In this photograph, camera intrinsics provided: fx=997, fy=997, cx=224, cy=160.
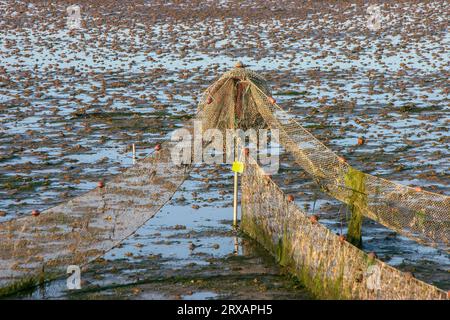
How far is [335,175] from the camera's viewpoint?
51.1 feet

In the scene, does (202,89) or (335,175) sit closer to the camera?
(335,175)

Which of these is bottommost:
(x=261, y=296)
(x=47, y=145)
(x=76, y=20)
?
(x=261, y=296)

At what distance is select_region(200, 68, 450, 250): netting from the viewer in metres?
14.6

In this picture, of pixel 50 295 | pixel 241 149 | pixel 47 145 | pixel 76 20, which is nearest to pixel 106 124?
pixel 47 145

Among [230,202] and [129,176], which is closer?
[129,176]

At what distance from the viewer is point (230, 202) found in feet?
60.2

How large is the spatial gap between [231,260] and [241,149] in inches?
82.1

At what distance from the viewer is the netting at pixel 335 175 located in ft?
48.1

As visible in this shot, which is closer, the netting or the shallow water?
the netting

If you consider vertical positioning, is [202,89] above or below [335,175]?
above

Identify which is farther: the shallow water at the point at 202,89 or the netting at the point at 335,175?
the shallow water at the point at 202,89
